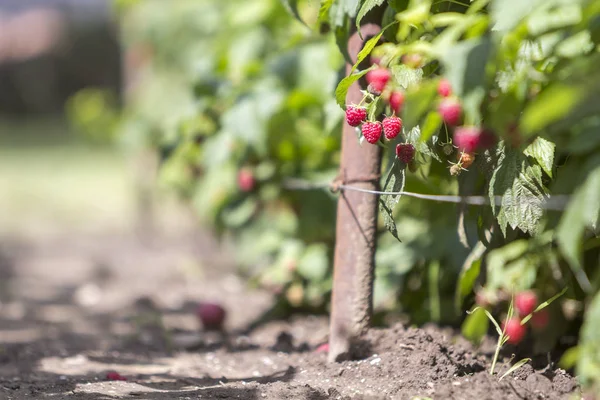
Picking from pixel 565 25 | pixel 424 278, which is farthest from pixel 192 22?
pixel 565 25

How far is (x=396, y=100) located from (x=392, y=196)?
298mm

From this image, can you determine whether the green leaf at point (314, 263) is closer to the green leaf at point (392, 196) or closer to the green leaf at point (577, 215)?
the green leaf at point (392, 196)

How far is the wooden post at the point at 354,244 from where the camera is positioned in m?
2.31

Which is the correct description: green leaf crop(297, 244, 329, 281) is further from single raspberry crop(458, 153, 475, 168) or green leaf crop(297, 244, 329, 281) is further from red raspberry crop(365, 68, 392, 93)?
red raspberry crop(365, 68, 392, 93)

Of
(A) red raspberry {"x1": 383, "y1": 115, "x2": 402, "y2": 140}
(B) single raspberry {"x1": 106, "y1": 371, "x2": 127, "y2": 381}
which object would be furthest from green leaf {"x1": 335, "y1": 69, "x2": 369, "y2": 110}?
(B) single raspberry {"x1": 106, "y1": 371, "x2": 127, "y2": 381}

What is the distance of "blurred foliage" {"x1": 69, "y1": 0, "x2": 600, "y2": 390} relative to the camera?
4.69 feet

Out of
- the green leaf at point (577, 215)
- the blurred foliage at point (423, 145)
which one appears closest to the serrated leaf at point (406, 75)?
the blurred foliage at point (423, 145)

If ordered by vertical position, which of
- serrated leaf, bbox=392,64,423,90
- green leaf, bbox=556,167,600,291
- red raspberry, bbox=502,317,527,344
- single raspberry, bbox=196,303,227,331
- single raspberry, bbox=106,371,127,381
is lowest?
single raspberry, bbox=106,371,127,381

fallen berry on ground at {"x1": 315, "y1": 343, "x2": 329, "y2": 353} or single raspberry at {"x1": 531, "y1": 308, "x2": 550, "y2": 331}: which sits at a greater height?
single raspberry at {"x1": 531, "y1": 308, "x2": 550, "y2": 331}

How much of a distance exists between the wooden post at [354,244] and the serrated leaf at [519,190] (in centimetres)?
47

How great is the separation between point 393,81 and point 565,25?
1.53ft

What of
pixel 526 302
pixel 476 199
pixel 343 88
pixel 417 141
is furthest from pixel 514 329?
pixel 343 88

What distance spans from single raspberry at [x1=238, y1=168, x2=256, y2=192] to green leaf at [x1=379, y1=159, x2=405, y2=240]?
1291 mm

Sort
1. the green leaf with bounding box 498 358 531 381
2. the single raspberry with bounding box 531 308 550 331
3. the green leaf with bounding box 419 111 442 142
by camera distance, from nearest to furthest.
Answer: the green leaf with bounding box 419 111 442 142 → the green leaf with bounding box 498 358 531 381 → the single raspberry with bounding box 531 308 550 331
